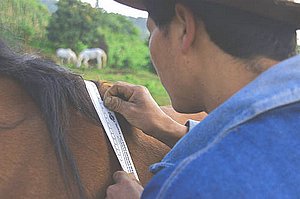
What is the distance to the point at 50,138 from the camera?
1292mm

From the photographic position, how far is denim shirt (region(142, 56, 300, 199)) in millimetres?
804

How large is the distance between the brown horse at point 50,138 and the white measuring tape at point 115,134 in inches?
0.7

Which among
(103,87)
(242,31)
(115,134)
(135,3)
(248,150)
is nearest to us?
(248,150)

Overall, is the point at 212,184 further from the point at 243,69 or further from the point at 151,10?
the point at 151,10

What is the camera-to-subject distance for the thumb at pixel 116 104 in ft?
4.51

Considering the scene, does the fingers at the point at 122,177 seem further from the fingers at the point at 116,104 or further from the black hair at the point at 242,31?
the black hair at the point at 242,31

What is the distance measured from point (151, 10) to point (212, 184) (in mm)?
412

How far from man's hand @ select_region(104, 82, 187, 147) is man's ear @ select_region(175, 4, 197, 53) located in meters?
0.39

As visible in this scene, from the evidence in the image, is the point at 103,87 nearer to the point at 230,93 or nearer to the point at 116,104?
the point at 116,104

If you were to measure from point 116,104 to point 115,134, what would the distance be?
7 centimetres

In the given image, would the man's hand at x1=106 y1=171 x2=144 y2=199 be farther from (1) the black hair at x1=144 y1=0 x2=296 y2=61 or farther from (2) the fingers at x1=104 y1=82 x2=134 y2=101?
(1) the black hair at x1=144 y1=0 x2=296 y2=61

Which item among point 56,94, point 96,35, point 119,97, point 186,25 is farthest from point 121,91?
point 96,35

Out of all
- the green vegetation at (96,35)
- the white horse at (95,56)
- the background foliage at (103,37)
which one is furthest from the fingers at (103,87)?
the white horse at (95,56)

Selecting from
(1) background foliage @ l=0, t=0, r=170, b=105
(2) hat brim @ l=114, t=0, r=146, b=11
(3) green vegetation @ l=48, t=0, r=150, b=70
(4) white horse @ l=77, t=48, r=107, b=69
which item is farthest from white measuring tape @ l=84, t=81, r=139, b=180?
(4) white horse @ l=77, t=48, r=107, b=69
